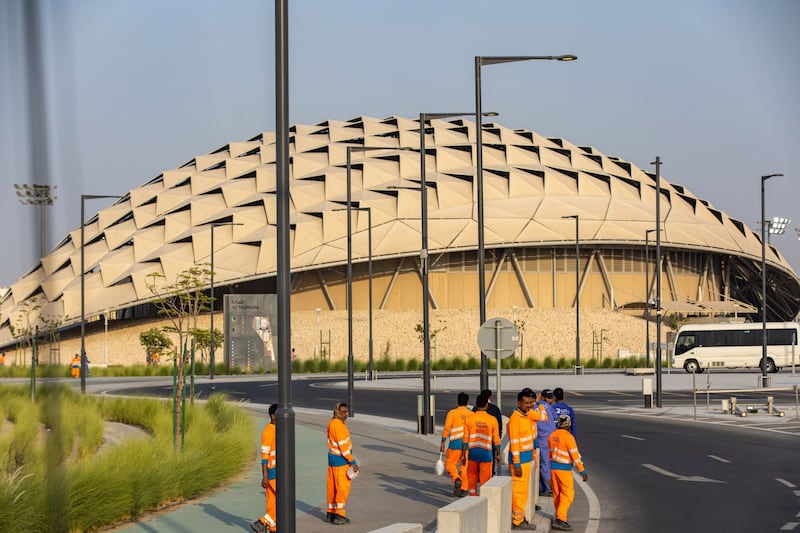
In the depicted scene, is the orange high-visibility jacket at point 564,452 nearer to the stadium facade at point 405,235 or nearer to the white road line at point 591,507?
the white road line at point 591,507

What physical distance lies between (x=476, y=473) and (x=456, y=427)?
117cm

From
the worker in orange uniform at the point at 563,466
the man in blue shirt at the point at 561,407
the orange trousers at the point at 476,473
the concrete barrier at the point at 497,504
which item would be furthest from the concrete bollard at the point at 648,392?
the concrete barrier at the point at 497,504

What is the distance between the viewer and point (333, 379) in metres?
59.3

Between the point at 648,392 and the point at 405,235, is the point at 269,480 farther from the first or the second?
the point at 405,235

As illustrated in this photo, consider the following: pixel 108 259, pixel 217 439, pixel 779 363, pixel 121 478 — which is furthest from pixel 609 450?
pixel 108 259

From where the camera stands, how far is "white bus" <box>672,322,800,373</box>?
61.0m

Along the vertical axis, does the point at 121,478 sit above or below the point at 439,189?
below

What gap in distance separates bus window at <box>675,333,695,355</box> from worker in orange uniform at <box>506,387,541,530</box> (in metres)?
52.1

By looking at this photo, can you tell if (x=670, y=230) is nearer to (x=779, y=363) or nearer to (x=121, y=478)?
(x=779, y=363)

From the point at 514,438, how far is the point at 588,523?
5.40 ft

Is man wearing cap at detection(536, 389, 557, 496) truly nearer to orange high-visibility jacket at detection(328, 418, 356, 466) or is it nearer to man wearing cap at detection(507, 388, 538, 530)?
man wearing cap at detection(507, 388, 538, 530)

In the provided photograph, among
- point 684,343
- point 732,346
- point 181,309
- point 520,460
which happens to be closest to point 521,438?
point 520,460

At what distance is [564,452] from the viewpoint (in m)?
A: 13.5

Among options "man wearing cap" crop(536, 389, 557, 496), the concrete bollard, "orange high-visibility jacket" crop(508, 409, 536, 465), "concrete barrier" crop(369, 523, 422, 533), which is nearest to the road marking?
"man wearing cap" crop(536, 389, 557, 496)
